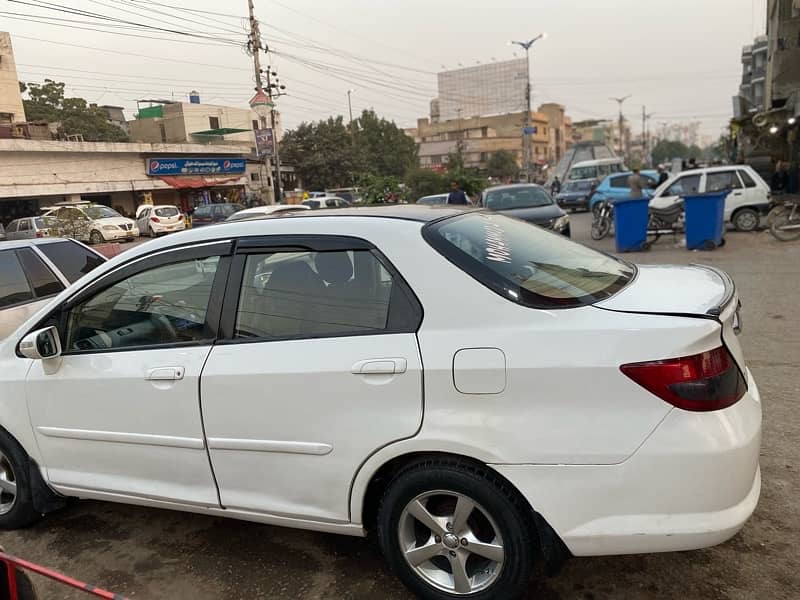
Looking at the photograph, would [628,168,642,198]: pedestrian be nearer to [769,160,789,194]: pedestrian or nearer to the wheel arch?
[769,160,789,194]: pedestrian

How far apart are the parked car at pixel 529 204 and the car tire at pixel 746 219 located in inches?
177

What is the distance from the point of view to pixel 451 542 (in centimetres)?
236

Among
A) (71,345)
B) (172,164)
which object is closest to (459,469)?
(71,345)

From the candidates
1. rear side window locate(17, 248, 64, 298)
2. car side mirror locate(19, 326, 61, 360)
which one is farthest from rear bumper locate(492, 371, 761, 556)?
rear side window locate(17, 248, 64, 298)

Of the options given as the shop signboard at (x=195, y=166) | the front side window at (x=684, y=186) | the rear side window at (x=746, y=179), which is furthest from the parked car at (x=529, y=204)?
the shop signboard at (x=195, y=166)

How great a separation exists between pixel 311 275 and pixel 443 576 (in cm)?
139

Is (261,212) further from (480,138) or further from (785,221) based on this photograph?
(480,138)

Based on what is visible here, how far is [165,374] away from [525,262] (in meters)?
1.71

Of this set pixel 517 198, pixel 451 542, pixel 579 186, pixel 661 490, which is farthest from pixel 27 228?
pixel 661 490

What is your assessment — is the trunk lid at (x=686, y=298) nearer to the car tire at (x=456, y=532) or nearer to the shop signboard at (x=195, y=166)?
the car tire at (x=456, y=532)

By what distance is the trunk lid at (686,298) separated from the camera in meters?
2.26

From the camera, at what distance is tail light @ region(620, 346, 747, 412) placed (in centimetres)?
205

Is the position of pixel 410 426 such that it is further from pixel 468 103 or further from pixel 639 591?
pixel 468 103

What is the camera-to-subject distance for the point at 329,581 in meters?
2.76
